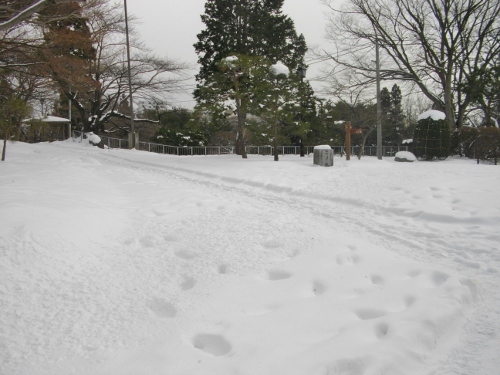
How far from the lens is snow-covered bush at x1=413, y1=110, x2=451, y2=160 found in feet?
43.2

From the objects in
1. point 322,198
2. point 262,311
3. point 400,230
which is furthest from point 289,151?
point 262,311

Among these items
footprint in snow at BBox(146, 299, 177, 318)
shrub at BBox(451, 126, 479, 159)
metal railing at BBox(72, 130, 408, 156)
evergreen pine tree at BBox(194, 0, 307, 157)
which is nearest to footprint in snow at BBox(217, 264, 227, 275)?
footprint in snow at BBox(146, 299, 177, 318)

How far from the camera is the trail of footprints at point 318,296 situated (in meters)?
2.22

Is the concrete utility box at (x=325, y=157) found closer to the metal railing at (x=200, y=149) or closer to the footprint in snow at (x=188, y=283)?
the footprint in snow at (x=188, y=283)

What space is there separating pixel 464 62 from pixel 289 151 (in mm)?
13013

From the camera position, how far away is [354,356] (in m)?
2.01

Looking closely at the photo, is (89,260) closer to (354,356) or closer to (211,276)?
(211,276)

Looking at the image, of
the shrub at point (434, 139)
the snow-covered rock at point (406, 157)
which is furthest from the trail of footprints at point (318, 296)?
the shrub at point (434, 139)

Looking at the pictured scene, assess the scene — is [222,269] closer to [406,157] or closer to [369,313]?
[369,313]

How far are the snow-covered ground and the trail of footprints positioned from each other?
0.5 inches

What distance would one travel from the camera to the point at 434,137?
43.3 ft

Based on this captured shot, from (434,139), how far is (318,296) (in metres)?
12.9

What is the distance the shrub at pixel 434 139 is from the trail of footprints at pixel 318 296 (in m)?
11.7

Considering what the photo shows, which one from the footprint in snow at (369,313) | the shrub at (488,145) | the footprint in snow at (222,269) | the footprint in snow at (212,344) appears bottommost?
the footprint in snow at (212,344)
